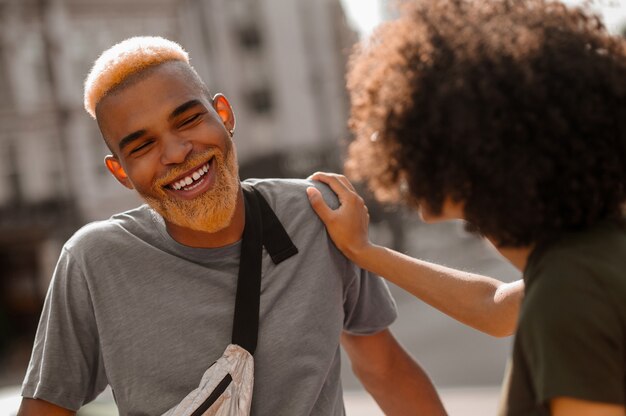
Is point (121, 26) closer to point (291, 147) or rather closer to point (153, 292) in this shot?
point (291, 147)

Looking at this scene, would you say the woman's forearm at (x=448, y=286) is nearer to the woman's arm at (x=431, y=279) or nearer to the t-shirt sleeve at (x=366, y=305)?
the woman's arm at (x=431, y=279)

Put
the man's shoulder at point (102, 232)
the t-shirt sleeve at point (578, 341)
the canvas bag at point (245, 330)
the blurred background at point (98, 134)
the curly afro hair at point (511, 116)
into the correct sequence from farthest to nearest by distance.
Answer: the blurred background at point (98, 134), the man's shoulder at point (102, 232), the canvas bag at point (245, 330), the curly afro hair at point (511, 116), the t-shirt sleeve at point (578, 341)

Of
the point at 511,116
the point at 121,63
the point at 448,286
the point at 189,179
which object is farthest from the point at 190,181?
the point at 511,116

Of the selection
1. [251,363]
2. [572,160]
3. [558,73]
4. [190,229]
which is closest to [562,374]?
[572,160]

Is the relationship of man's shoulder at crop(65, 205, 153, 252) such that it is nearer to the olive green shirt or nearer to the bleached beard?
the bleached beard

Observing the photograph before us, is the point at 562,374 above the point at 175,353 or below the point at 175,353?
above

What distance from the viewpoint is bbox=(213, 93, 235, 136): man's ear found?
2555 mm

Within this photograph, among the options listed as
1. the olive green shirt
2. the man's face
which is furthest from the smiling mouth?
the olive green shirt

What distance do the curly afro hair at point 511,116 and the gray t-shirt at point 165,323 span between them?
64 centimetres

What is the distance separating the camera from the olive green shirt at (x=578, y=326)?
1.42m

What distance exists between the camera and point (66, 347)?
2.20 m

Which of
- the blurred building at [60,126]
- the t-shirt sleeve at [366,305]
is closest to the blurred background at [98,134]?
the blurred building at [60,126]

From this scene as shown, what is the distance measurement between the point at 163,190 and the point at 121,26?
2655 centimetres

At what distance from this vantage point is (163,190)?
2.33 m
